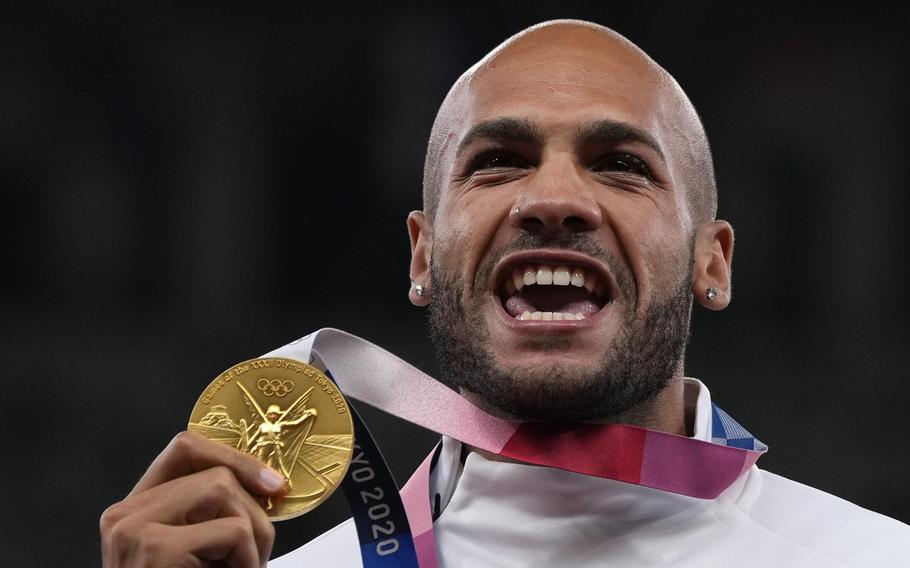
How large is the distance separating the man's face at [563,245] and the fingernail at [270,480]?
0.58 meters

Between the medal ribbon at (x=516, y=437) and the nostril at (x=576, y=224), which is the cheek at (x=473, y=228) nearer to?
the nostril at (x=576, y=224)

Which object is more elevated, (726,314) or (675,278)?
(675,278)

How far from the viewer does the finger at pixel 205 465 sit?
176 centimetres

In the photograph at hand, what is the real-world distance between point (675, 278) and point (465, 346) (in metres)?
0.46

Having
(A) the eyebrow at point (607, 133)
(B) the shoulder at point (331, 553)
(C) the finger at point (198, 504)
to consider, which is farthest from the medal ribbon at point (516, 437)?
(A) the eyebrow at point (607, 133)

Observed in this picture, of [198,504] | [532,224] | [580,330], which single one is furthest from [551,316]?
[198,504]

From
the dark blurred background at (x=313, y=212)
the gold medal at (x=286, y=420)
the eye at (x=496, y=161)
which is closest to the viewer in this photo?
the gold medal at (x=286, y=420)

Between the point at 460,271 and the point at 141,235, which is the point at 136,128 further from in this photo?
the point at 460,271

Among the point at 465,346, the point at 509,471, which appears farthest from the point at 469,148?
the point at 509,471

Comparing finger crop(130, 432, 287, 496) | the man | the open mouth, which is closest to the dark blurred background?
the man

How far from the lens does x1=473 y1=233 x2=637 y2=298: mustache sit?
222 centimetres

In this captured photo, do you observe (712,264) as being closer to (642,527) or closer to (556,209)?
(556,209)

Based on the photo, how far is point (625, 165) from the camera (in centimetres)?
242

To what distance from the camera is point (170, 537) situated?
168cm
